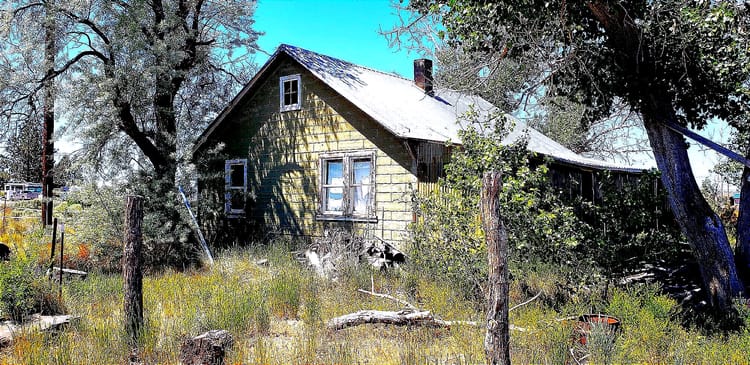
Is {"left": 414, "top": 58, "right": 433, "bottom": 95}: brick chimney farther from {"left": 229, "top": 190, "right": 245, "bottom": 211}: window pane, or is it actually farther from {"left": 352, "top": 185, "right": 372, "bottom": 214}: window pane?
{"left": 229, "top": 190, "right": 245, "bottom": 211}: window pane

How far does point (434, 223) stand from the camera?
8508 millimetres

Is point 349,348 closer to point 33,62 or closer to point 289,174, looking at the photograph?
point 289,174

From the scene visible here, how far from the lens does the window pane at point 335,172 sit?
13820mm

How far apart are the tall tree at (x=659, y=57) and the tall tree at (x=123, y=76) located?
7.20m

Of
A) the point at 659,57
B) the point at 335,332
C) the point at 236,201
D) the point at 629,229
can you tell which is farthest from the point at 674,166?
the point at 236,201

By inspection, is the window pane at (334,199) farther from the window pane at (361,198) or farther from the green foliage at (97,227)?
the green foliage at (97,227)

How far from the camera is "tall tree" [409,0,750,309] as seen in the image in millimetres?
7719

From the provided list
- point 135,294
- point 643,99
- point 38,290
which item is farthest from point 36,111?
point 643,99

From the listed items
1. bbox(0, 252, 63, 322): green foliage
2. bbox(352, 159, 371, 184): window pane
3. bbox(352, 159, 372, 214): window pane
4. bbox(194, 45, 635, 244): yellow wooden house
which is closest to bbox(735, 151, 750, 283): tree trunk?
bbox(194, 45, 635, 244): yellow wooden house

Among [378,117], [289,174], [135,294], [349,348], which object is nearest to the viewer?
[349,348]

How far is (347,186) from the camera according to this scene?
13523mm

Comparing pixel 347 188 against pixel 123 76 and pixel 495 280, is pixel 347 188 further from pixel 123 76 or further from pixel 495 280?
pixel 495 280

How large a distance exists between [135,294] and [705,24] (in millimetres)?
7619

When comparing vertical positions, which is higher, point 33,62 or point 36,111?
point 33,62
